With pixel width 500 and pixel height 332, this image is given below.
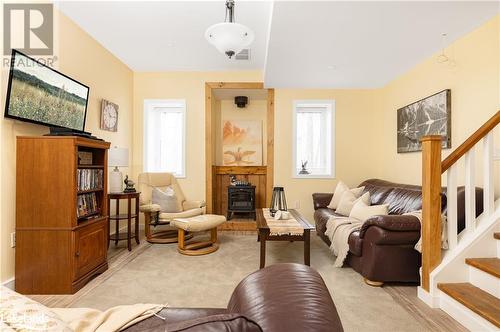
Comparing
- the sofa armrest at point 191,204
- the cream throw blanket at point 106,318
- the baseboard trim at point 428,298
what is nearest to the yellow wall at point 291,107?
the sofa armrest at point 191,204

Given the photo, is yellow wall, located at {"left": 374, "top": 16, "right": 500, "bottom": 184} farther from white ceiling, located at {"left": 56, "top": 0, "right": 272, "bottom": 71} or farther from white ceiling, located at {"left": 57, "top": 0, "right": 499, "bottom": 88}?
white ceiling, located at {"left": 56, "top": 0, "right": 272, "bottom": 71}

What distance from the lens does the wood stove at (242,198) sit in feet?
16.6

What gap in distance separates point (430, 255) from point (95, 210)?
324 cm

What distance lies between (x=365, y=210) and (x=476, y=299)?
1.50 meters

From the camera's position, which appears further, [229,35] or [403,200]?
[403,200]

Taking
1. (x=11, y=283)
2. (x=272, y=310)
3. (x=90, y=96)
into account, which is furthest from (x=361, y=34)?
(x=11, y=283)

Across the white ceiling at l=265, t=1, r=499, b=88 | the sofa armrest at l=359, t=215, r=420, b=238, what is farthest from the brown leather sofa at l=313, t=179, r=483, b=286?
the white ceiling at l=265, t=1, r=499, b=88

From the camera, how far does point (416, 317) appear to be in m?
2.02

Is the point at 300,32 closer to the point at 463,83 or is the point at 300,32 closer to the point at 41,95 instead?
the point at 463,83

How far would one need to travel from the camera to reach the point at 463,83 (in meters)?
2.93

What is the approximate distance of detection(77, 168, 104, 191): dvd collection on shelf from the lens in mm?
2639

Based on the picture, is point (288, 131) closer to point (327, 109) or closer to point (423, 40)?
point (327, 109)

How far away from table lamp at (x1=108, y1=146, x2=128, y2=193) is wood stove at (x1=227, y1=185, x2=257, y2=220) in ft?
6.55

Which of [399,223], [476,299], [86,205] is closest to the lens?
[476,299]
